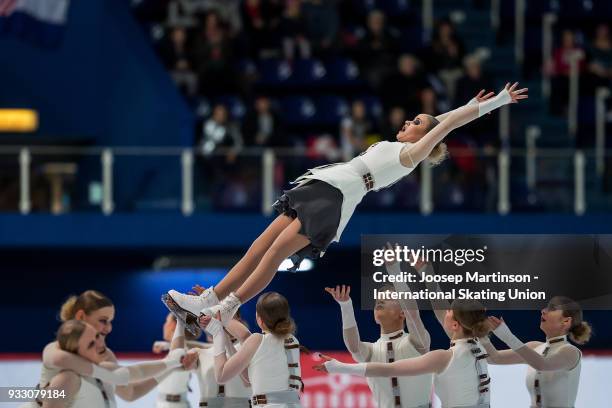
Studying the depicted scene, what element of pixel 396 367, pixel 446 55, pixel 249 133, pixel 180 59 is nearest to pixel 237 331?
pixel 396 367

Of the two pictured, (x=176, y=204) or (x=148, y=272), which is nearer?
(x=176, y=204)

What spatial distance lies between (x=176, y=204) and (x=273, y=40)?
3.23 metres

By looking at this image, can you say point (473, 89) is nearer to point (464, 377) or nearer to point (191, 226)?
point (191, 226)

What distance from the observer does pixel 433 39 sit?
16219 millimetres

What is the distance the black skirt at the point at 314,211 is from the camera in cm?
731

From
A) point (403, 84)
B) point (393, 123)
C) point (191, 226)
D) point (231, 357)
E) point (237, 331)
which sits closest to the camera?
point (231, 357)

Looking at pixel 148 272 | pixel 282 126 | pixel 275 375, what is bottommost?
pixel 275 375

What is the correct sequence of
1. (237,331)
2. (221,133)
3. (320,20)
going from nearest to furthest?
(237,331) < (221,133) < (320,20)

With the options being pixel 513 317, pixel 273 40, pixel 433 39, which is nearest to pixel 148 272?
pixel 273 40

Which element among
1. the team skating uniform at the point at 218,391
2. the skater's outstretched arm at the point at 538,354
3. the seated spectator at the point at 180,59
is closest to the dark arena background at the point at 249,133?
the seated spectator at the point at 180,59

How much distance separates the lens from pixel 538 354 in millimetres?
7480

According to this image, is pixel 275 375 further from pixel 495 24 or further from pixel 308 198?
pixel 495 24

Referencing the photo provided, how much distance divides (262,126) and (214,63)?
3.70 feet

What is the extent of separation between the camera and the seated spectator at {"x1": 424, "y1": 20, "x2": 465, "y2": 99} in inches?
611
